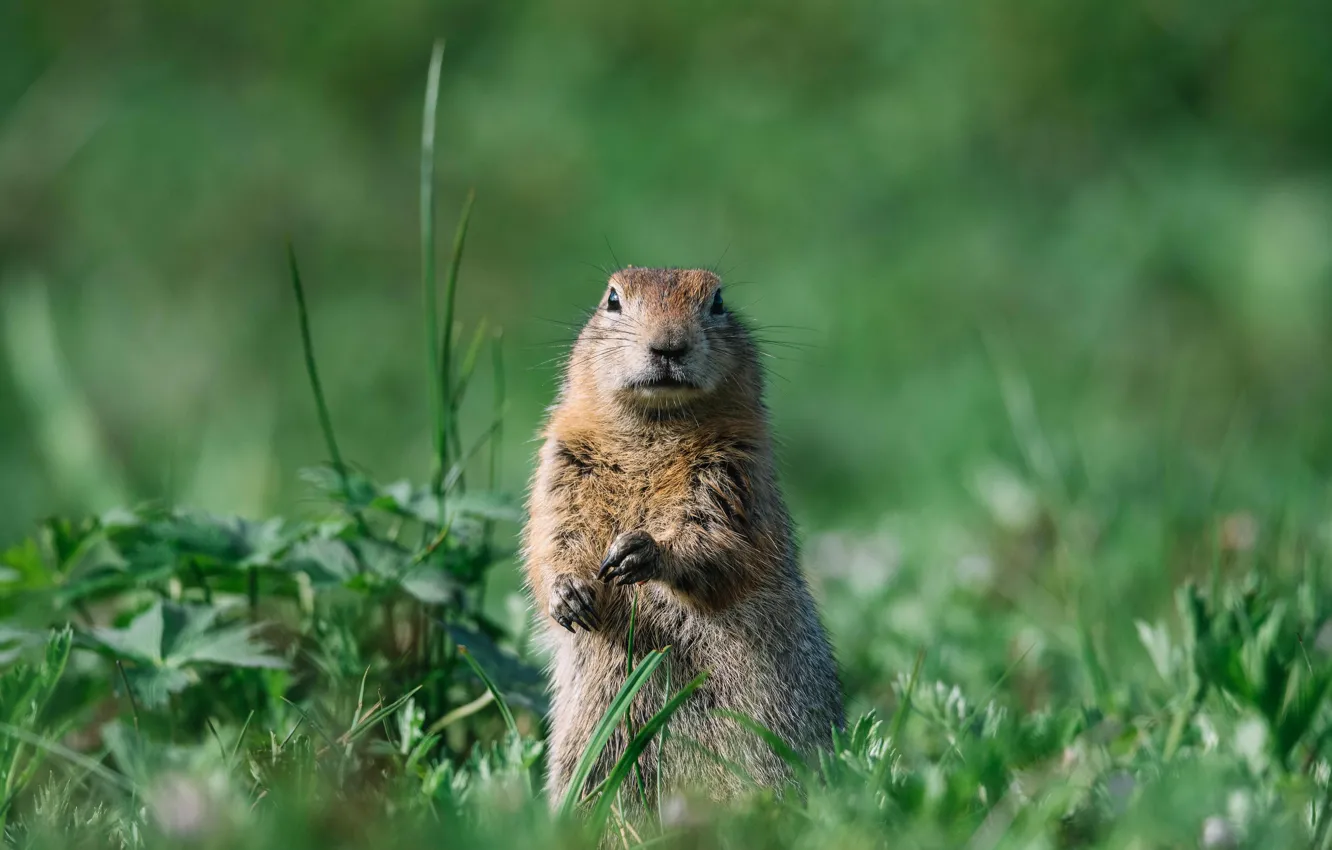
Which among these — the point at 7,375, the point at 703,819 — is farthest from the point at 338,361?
the point at 703,819

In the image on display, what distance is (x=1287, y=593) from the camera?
4082mm

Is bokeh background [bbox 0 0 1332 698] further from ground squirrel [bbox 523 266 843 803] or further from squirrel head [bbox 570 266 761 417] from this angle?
ground squirrel [bbox 523 266 843 803]

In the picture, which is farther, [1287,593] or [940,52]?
[940,52]

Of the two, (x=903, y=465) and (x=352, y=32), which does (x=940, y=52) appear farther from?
(x=352, y=32)

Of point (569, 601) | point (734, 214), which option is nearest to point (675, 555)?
point (569, 601)

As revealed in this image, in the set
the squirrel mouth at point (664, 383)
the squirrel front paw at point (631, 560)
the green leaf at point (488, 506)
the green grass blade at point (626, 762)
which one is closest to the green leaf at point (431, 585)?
the green leaf at point (488, 506)

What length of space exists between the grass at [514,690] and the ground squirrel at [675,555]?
0.58 ft

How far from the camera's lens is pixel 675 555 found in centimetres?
301

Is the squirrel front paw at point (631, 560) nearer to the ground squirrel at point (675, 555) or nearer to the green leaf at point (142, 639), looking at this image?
the ground squirrel at point (675, 555)

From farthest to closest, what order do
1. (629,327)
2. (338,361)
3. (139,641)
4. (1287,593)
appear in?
(338,361) → (1287,593) → (629,327) → (139,641)

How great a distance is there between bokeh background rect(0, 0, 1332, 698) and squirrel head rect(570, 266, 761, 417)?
2.63m

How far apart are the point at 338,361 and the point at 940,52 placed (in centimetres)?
408

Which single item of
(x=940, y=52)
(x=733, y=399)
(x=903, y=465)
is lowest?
(x=903, y=465)

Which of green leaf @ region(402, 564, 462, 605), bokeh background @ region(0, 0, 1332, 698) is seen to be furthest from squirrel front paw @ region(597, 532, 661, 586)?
bokeh background @ region(0, 0, 1332, 698)
